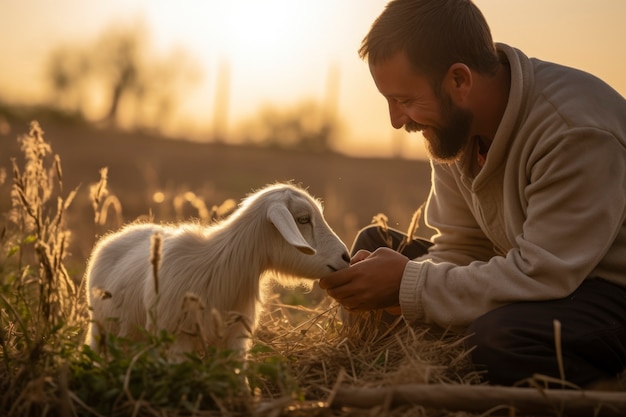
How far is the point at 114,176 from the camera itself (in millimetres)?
17469

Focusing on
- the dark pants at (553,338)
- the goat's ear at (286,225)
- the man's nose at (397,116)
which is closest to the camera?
the dark pants at (553,338)

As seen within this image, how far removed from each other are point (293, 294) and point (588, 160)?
4226mm

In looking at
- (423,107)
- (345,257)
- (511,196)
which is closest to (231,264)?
(345,257)

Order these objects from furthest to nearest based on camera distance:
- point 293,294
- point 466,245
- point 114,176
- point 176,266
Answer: point 114,176 < point 293,294 < point 466,245 < point 176,266

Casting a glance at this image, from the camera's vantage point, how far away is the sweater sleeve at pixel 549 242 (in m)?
3.90

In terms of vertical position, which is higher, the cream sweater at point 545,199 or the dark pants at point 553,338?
the cream sweater at point 545,199

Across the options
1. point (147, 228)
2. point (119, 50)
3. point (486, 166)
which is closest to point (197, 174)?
point (147, 228)

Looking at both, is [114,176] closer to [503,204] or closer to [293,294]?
[293,294]

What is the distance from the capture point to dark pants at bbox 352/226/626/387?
3.70 m

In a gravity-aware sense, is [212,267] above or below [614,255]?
below

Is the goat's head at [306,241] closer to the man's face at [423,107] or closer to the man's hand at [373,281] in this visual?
the man's hand at [373,281]

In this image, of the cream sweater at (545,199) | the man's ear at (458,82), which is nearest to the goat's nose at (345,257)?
the cream sweater at (545,199)

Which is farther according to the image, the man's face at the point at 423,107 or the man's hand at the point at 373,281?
the man's face at the point at 423,107

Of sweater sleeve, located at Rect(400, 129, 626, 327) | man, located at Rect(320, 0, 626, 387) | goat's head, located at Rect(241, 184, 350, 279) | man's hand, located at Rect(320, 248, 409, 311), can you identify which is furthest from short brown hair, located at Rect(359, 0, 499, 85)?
man's hand, located at Rect(320, 248, 409, 311)
